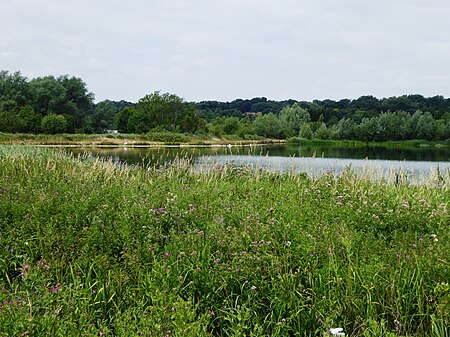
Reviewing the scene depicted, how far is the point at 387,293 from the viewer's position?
3.42 m

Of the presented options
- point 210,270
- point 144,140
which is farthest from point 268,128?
point 210,270

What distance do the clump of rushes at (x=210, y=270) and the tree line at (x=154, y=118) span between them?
50.6m

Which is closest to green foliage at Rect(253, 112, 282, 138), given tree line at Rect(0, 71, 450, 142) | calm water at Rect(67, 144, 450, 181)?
tree line at Rect(0, 71, 450, 142)

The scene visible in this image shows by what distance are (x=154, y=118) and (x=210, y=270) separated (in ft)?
228

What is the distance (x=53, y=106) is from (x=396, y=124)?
59177 millimetres

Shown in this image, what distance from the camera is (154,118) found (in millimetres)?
71500

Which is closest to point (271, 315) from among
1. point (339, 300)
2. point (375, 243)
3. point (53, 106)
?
point (339, 300)

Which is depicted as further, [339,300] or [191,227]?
[191,227]

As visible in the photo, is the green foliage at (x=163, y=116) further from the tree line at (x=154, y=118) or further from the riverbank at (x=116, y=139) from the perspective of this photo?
the riverbank at (x=116, y=139)

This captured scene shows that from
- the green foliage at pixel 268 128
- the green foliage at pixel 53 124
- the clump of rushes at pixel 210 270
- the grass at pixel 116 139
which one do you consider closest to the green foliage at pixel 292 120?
the green foliage at pixel 268 128

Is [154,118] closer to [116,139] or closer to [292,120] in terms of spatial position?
[116,139]

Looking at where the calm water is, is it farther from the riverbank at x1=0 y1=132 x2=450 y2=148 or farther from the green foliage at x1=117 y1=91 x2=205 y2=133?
the green foliage at x1=117 y1=91 x2=205 y2=133

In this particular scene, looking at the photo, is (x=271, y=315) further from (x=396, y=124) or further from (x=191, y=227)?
(x=396, y=124)

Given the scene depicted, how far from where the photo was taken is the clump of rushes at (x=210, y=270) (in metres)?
2.67
